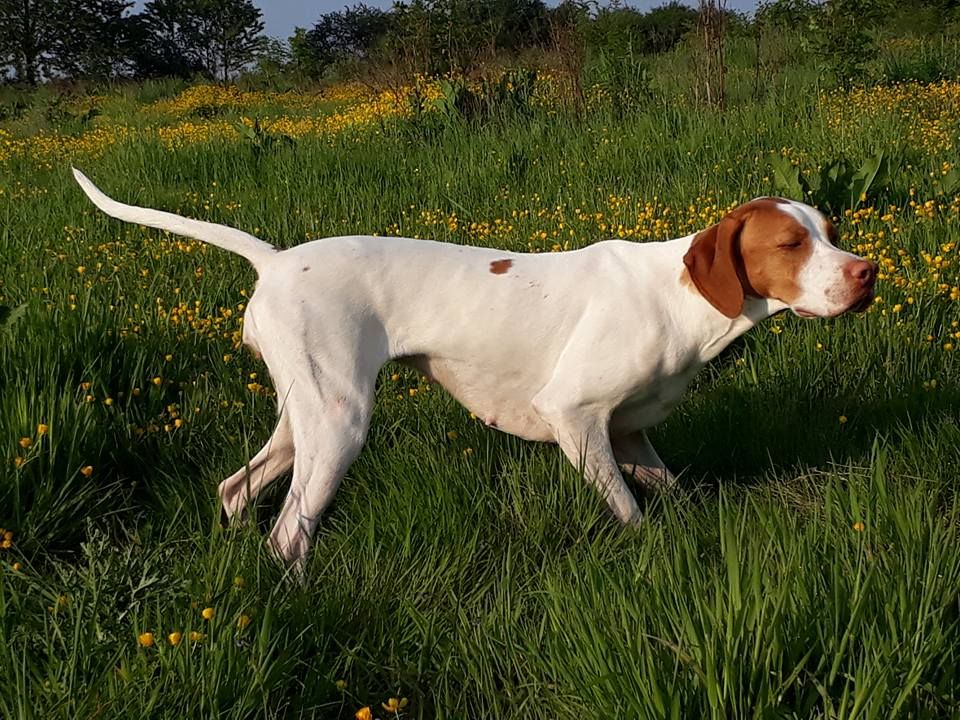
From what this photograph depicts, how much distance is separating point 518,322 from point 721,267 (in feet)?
2.25

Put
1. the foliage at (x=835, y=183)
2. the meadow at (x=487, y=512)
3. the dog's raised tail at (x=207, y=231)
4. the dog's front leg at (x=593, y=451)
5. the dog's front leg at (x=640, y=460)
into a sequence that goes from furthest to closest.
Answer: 1. the foliage at (x=835, y=183)
2. the dog's front leg at (x=640, y=460)
3. the dog's raised tail at (x=207, y=231)
4. the dog's front leg at (x=593, y=451)
5. the meadow at (x=487, y=512)

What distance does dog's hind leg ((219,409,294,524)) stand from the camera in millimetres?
3080

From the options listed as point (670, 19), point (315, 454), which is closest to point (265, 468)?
point (315, 454)

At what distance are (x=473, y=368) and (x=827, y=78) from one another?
25.2 ft

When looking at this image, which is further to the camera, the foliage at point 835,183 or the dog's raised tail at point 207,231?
the foliage at point 835,183

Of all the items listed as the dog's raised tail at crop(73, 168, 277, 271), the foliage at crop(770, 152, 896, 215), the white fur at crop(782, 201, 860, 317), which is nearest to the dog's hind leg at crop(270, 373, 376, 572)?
the dog's raised tail at crop(73, 168, 277, 271)

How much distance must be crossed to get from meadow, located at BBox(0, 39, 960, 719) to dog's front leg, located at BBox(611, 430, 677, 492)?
0.11 metres

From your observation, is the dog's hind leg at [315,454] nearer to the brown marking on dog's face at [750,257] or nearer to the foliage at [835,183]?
the brown marking on dog's face at [750,257]

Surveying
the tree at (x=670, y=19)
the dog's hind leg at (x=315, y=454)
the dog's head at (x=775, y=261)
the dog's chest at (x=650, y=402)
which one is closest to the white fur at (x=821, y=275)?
the dog's head at (x=775, y=261)

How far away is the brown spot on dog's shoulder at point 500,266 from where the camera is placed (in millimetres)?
3076

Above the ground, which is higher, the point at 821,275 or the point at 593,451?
the point at 821,275

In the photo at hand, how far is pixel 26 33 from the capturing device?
117ft

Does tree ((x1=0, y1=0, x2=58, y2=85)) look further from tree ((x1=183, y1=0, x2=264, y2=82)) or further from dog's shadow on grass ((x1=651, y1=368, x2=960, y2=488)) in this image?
dog's shadow on grass ((x1=651, y1=368, x2=960, y2=488))

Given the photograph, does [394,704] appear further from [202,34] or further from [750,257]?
[202,34]
